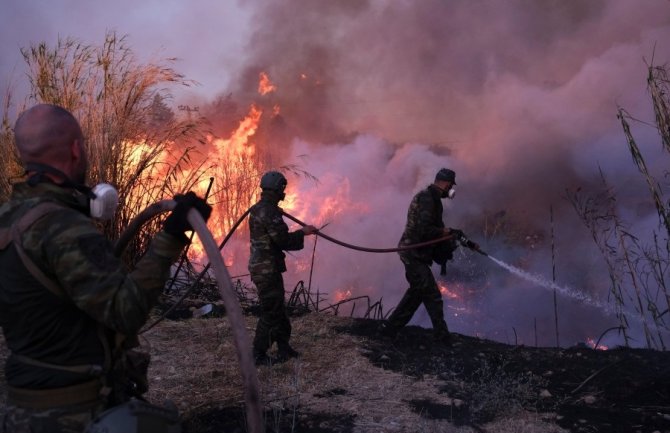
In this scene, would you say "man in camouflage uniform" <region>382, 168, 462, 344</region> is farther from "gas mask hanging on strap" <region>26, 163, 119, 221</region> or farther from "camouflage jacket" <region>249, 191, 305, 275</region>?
"gas mask hanging on strap" <region>26, 163, 119, 221</region>

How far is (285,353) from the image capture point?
5461 mm

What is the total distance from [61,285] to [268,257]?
11.9 ft

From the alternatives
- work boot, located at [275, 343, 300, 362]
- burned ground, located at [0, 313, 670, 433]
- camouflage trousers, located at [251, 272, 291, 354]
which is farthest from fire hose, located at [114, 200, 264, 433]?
work boot, located at [275, 343, 300, 362]

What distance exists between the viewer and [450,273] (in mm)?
12234

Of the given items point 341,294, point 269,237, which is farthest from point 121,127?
point 341,294

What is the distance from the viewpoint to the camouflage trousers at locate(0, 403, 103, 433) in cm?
175

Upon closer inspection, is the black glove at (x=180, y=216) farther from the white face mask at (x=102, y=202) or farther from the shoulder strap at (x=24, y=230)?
the shoulder strap at (x=24, y=230)

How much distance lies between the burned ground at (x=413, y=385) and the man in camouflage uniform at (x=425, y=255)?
30cm

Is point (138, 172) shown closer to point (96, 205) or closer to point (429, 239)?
point (429, 239)

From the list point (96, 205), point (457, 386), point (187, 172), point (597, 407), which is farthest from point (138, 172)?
point (597, 407)

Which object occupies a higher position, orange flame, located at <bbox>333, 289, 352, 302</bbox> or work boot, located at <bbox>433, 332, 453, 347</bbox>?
orange flame, located at <bbox>333, 289, 352, 302</bbox>

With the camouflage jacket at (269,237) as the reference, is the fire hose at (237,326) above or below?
below

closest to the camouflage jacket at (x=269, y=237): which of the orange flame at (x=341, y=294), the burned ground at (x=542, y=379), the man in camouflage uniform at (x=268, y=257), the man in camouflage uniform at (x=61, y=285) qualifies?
the man in camouflage uniform at (x=268, y=257)

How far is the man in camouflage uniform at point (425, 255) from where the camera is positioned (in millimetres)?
6105
